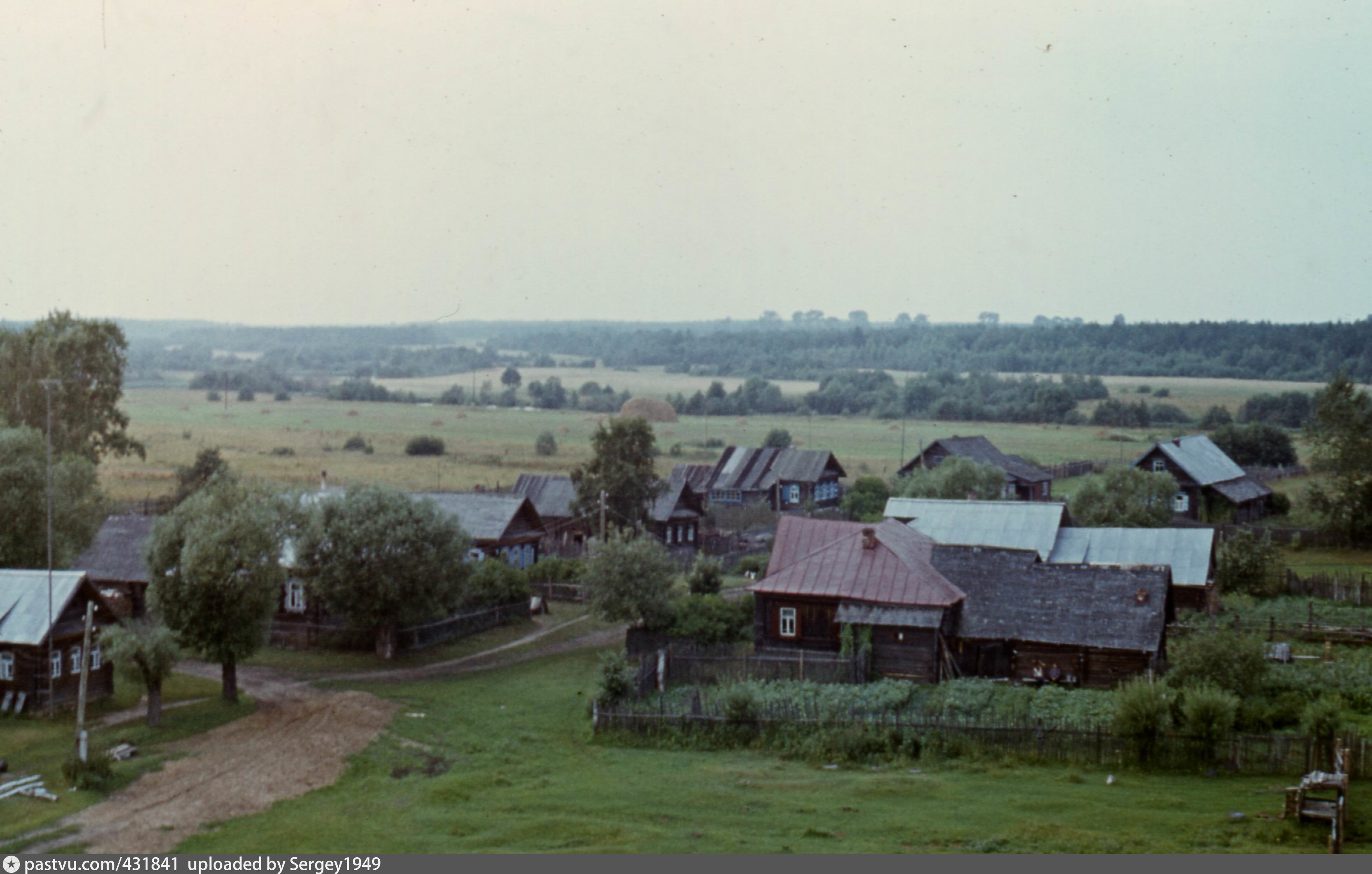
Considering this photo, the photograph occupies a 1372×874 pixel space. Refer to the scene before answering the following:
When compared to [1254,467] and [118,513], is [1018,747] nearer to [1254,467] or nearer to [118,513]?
[118,513]

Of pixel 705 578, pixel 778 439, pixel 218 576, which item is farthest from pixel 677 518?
pixel 778 439

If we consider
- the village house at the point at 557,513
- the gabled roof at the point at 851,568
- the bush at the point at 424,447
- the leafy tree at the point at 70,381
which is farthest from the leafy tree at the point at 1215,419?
the leafy tree at the point at 70,381

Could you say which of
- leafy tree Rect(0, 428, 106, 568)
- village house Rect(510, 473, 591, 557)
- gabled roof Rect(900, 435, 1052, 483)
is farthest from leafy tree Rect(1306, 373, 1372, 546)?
leafy tree Rect(0, 428, 106, 568)

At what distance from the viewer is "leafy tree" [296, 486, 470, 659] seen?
3750 cm

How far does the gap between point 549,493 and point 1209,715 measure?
136ft

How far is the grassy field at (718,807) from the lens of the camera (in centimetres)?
1962

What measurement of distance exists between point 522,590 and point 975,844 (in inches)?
1110

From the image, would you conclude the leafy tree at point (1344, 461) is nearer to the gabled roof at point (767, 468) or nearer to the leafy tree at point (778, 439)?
→ the gabled roof at point (767, 468)

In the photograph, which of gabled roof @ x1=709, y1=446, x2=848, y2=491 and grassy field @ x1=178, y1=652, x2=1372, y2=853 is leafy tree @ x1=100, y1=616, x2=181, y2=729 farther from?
gabled roof @ x1=709, y1=446, x2=848, y2=491

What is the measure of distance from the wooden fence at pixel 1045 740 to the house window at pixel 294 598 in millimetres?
17587

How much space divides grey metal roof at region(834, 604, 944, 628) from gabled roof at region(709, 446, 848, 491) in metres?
37.7

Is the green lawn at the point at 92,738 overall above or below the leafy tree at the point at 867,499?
below

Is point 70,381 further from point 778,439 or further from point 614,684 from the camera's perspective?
point 778,439

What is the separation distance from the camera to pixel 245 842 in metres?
20.9
